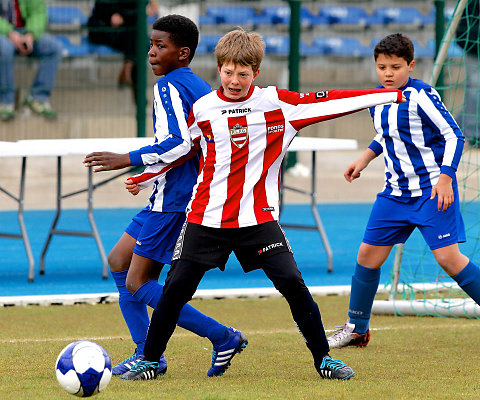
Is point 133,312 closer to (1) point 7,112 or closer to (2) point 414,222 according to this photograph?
(2) point 414,222

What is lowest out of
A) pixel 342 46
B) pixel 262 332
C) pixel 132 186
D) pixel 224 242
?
pixel 262 332

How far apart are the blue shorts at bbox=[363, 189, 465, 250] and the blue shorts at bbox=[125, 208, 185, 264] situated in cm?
134

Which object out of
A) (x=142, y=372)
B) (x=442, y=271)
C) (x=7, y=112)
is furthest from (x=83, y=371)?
(x=7, y=112)

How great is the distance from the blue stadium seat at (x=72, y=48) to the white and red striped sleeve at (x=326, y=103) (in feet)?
32.5

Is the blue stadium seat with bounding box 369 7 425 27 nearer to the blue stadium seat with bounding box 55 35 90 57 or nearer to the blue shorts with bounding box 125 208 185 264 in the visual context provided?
the blue stadium seat with bounding box 55 35 90 57

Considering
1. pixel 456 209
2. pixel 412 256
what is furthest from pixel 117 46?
pixel 456 209

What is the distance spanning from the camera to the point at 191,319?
4746 mm

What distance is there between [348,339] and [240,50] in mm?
2034

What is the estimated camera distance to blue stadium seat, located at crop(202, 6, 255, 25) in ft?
50.3

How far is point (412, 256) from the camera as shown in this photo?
9.09m

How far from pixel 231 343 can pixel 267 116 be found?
1.13 meters

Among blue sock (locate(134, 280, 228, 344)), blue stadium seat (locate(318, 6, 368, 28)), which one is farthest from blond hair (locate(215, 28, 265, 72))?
blue stadium seat (locate(318, 6, 368, 28))

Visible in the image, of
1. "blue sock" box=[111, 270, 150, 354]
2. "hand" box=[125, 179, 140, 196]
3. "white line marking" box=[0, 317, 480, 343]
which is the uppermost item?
"hand" box=[125, 179, 140, 196]

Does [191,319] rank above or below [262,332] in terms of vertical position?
above
